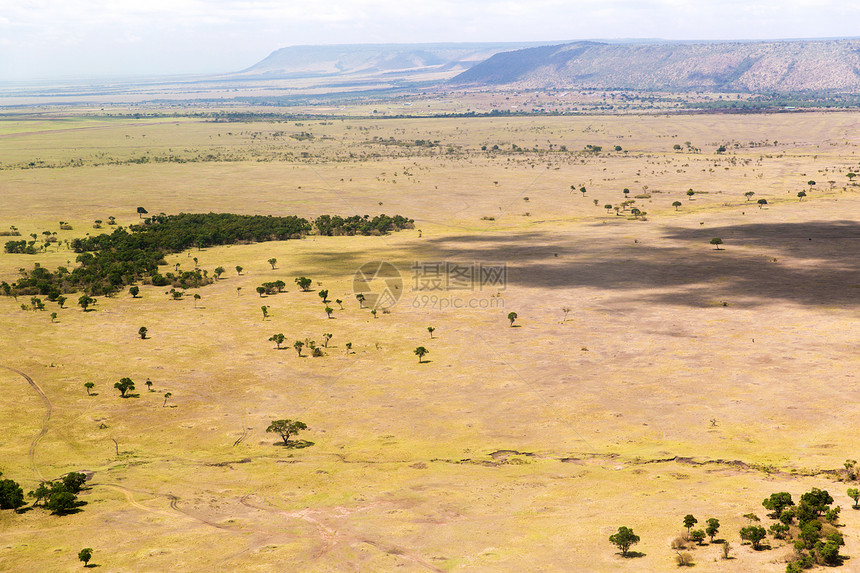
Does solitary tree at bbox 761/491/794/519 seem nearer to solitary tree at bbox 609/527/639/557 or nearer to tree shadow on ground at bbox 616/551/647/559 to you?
tree shadow on ground at bbox 616/551/647/559

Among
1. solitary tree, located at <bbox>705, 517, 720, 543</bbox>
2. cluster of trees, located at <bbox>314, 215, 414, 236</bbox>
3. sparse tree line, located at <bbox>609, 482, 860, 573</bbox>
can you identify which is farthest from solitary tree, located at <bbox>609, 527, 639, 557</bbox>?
cluster of trees, located at <bbox>314, 215, 414, 236</bbox>

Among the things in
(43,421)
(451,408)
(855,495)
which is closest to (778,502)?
(855,495)

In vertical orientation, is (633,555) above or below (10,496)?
below

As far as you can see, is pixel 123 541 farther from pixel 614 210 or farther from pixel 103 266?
pixel 614 210

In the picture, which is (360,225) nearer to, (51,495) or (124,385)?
(124,385)

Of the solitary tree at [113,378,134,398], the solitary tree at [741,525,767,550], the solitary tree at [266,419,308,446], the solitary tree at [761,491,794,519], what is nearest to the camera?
the solitary tree at [741,525,767,550]

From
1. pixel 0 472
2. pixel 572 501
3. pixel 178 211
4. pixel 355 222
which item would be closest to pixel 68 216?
pixel 178 211

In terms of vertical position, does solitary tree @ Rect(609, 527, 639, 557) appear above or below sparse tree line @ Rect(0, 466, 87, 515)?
above
